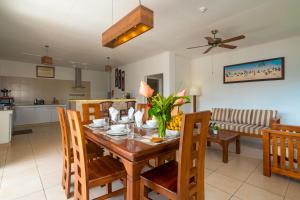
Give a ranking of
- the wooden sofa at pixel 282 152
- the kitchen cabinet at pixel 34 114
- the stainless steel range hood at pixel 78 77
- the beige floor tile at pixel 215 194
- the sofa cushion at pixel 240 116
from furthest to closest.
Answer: the stainless steel range hood at pixel 78 77
the kitchen cabinet at pixel 34 114
the sofa cushion at pixel 240 116
the wooden sofa at pixel 282 152
the beige floor tile at pixel 215 194

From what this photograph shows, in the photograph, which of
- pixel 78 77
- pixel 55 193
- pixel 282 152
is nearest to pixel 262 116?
pixel 282 152

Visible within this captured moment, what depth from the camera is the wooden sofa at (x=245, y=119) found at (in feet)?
11.3

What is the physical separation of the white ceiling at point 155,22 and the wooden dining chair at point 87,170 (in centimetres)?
190

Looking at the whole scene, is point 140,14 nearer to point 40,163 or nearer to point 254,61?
point 40,163

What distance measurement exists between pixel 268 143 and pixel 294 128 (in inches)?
16.6

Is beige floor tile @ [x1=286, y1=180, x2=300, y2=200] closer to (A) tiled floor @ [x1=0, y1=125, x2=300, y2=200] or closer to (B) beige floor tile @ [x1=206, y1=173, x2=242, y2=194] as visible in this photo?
(A) tiled floor @ [x1=0, y1=125, x2=300, y2=200]

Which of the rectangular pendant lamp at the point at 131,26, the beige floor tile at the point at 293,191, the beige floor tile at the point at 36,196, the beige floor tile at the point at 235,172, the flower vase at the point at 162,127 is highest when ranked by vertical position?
the rectangular pendant lamp at the point at 131,26

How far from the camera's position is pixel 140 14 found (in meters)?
1.38

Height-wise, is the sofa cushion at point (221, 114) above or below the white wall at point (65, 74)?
below

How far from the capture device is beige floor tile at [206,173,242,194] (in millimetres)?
1877

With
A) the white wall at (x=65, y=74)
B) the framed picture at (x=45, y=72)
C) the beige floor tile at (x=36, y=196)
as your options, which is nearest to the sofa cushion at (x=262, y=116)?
the beige floor tile at (x=36, y=196)

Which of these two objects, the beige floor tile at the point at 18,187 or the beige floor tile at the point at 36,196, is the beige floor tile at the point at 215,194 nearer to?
the beige floor tile at the point at 36,196

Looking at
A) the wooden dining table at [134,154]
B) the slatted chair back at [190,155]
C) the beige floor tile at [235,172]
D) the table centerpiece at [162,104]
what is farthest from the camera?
the beige floor tile at [235,172]

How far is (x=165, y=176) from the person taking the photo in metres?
1.27
